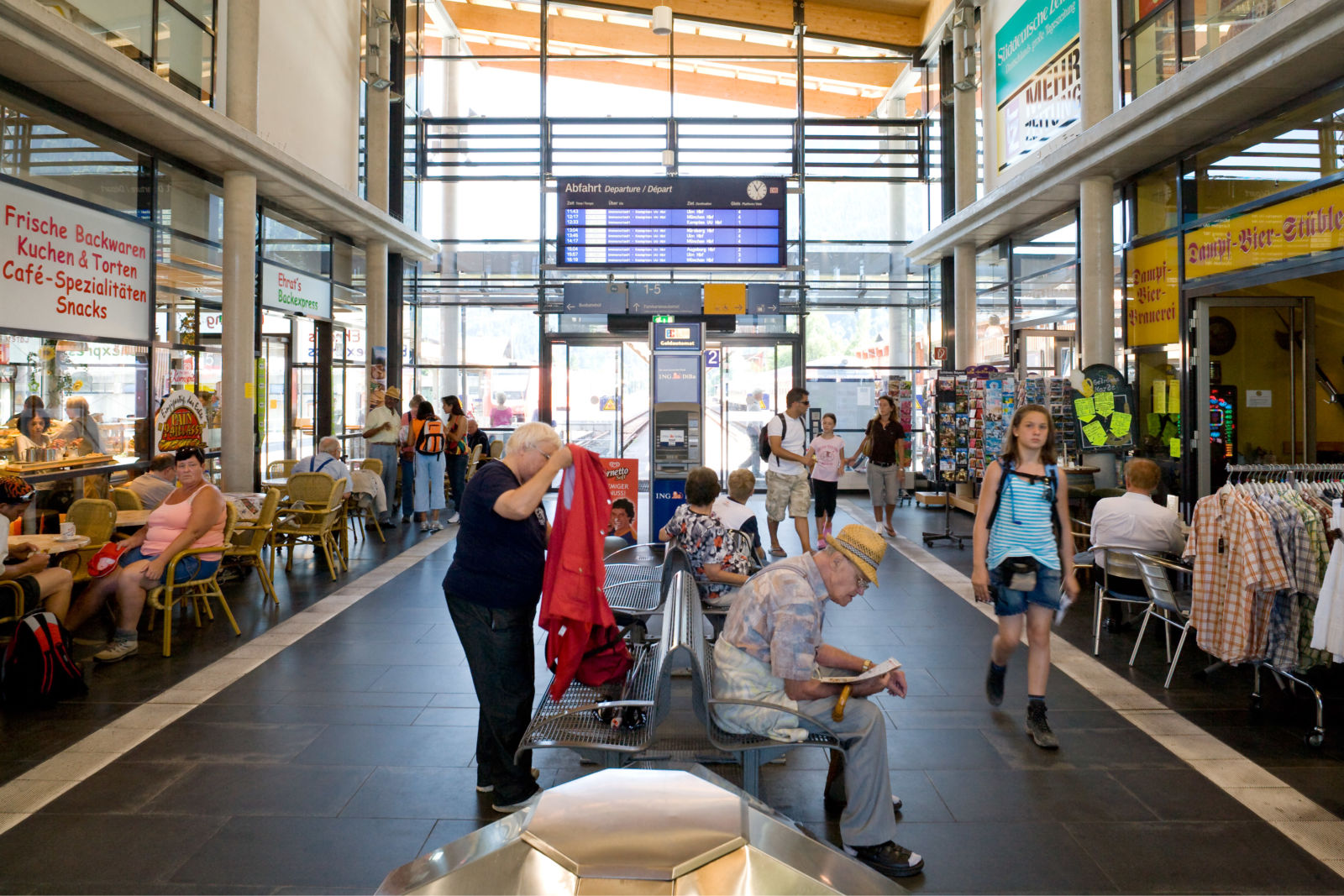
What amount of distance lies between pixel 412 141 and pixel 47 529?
32.5ft

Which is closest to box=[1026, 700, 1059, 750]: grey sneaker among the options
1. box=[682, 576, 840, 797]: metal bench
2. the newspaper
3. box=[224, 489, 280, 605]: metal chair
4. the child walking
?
the newspaper

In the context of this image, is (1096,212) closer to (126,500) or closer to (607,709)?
(607,709)

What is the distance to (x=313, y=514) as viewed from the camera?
28.0ft

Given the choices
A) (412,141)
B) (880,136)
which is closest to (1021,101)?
(880,136)

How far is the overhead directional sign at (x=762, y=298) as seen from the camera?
1124 cm

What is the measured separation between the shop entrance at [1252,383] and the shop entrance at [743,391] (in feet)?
24.6

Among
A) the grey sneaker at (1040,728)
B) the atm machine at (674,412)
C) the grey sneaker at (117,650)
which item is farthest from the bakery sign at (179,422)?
→ the grey sneaker at (1040,728)

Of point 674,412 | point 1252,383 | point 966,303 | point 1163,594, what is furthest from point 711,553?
point 966,303

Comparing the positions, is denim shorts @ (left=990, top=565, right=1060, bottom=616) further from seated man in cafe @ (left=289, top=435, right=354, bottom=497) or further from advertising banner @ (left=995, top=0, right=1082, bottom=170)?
advertising banner @ (left=995, top=0, right=1082, bottom=170)

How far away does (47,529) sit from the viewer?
7.28 m

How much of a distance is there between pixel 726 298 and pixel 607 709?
8384mm

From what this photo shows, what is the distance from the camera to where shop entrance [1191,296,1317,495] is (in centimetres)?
883

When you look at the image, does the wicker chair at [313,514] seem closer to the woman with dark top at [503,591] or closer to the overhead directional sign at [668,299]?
the overhead directional sign at [668,299]

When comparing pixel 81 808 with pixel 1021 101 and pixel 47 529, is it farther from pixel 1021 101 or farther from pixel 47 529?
pixel 1021 101
